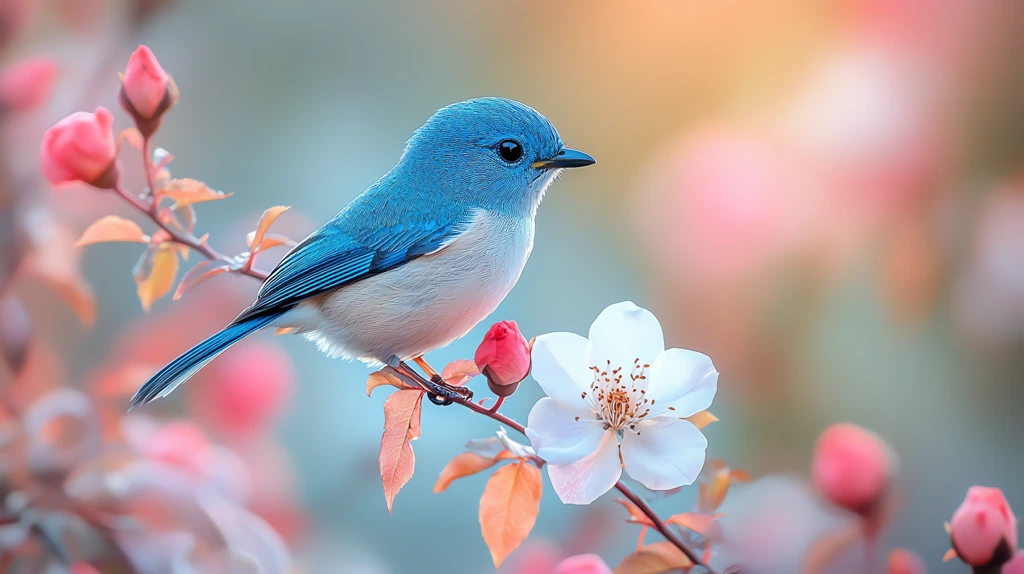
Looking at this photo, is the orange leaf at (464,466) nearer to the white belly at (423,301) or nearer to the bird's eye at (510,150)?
the white belly at (423,301)

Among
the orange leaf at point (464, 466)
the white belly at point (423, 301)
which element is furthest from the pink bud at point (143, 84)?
the orange leaf at point (464, 466)

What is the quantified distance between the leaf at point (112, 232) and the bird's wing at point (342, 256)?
0.49 feet

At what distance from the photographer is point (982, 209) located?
1272 mm

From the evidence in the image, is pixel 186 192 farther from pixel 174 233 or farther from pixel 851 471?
pixel 851 471

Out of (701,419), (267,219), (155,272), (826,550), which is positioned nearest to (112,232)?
(155,272)

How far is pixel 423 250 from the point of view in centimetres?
91

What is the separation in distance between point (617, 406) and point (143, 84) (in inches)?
17.7

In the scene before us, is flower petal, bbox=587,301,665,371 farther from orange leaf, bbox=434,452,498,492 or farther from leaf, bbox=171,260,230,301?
leaf, bbox=171,260,230,301

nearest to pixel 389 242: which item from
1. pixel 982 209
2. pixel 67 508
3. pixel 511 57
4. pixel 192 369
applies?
pixel 192 369

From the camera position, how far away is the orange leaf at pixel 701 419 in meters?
0.66

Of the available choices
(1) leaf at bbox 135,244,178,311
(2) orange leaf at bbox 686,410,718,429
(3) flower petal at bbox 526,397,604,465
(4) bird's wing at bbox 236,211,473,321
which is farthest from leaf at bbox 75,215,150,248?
(2) orange leaf at bbox 686,410,718,429

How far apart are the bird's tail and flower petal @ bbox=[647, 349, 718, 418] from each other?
393mm

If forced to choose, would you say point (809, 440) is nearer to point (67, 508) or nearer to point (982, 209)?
point (982, 209)

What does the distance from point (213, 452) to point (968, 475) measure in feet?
3.51
